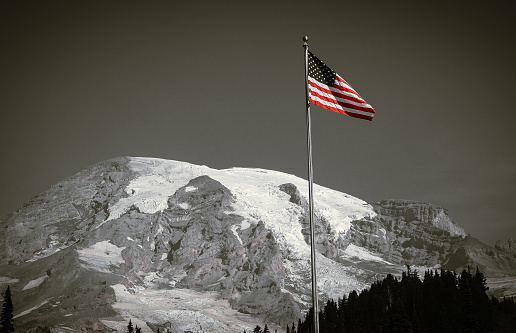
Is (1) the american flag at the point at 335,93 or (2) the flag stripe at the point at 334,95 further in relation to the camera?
(1) the american flag at the point at 335,93

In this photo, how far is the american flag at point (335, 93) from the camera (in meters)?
61.4

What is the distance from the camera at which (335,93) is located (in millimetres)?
62250

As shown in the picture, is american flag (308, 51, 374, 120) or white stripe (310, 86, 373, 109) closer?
white stripe (310, 86, 373, 109)

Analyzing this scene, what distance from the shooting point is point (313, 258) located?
191ft

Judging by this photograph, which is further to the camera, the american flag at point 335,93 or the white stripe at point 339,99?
the american flag at point 335,93

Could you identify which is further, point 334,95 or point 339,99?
point 334,95

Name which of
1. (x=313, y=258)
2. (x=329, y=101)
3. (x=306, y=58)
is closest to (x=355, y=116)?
(x=329, y=101)

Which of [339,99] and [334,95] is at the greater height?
[334,95]

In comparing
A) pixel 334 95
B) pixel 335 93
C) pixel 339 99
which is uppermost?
pixel 335 93

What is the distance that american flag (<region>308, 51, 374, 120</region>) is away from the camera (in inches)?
2417

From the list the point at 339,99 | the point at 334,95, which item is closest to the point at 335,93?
the point at 334,95

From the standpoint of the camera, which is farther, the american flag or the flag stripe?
the american flag

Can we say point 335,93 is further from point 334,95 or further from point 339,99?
point 339,99

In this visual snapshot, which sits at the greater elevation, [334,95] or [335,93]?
[335,93]
